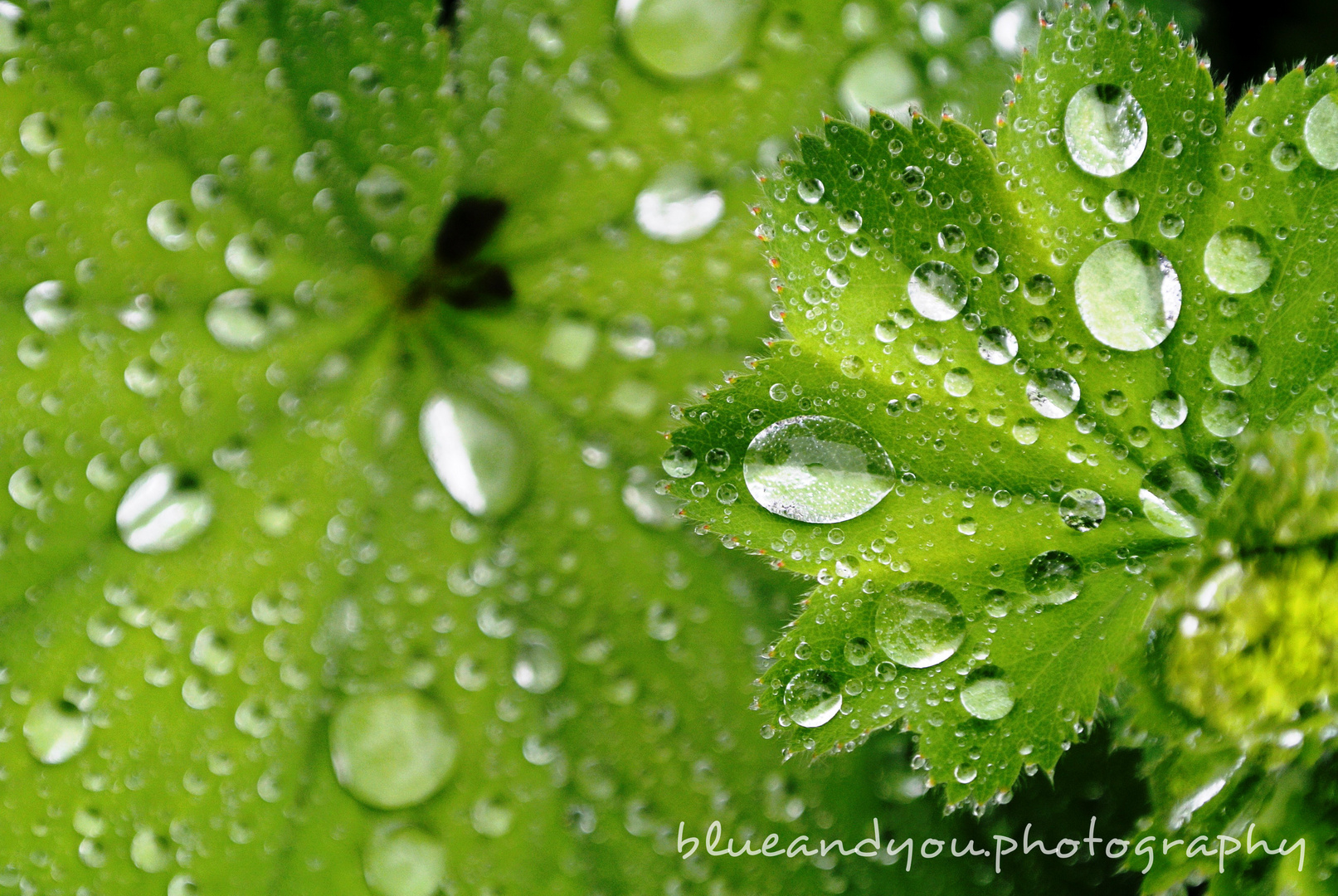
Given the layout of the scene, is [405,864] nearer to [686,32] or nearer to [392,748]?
[392,748]

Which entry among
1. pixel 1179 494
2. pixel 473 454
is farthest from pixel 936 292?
pixel 473 454

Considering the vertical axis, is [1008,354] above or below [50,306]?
above

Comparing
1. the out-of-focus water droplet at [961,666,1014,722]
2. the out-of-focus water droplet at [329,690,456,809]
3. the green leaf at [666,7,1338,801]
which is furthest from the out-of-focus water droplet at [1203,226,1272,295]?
the out-of-focus water droplet at [329,690,456,809]

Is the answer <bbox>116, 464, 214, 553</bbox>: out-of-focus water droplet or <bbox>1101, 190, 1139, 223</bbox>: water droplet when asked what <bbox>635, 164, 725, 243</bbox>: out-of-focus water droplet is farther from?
<bbox>116, 464, 214, 553</bbox>: out-of-focus water droplet

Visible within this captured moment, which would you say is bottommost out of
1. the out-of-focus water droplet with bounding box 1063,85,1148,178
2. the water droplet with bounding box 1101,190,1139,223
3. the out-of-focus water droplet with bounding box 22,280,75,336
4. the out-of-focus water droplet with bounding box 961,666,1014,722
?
the out-of-focus water droplet with bounding box 22,280,75,336

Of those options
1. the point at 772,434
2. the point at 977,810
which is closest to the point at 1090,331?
the point at 772,434
